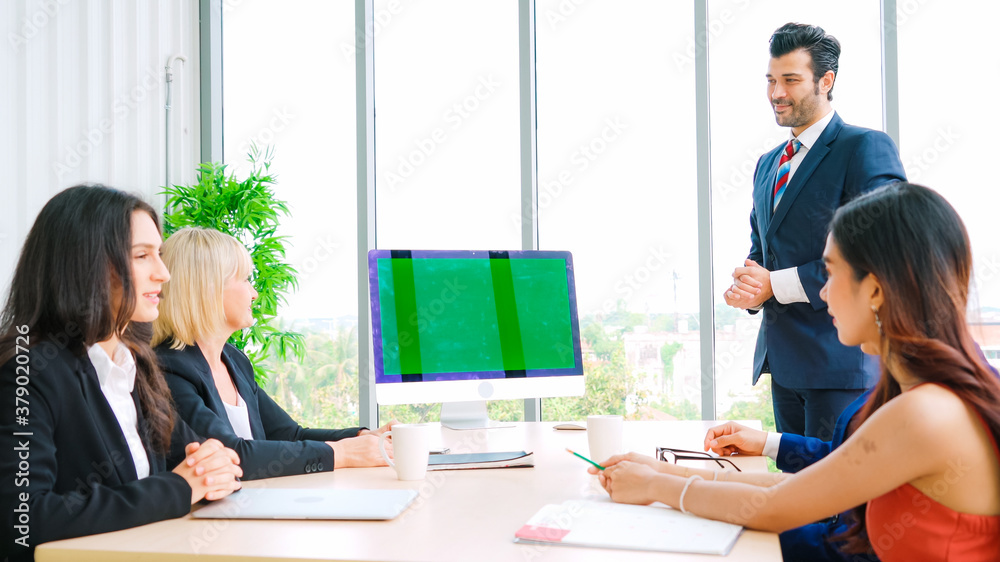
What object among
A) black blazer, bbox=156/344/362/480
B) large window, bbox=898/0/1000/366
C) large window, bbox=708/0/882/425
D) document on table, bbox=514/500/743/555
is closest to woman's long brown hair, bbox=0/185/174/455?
black blazer, bbox=156/344/362/480

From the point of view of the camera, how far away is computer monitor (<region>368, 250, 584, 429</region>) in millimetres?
1973

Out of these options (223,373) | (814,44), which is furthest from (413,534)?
(814,44)

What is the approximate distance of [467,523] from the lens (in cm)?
116

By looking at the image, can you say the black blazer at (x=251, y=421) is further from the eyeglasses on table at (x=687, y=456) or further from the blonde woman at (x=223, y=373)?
the eyeglasses on table at (x=687, y=456)

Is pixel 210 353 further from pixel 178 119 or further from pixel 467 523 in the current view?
pixel 178 119

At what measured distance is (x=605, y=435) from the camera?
5.41 ft

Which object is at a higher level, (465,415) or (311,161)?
(311,161)

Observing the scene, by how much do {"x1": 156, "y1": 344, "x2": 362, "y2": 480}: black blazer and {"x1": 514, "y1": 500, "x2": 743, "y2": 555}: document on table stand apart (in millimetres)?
651

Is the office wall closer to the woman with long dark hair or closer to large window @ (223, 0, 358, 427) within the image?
large window @ (223, 0, 358, 427)

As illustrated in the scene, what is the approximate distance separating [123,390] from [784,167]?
2054mm

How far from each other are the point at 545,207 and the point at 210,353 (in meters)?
2.35

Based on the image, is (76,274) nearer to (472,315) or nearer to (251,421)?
(251,421)

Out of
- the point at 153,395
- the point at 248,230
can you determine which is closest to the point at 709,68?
the point at 248,230

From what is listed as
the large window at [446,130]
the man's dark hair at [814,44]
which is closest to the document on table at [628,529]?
the man's dark hair at [814,44]
